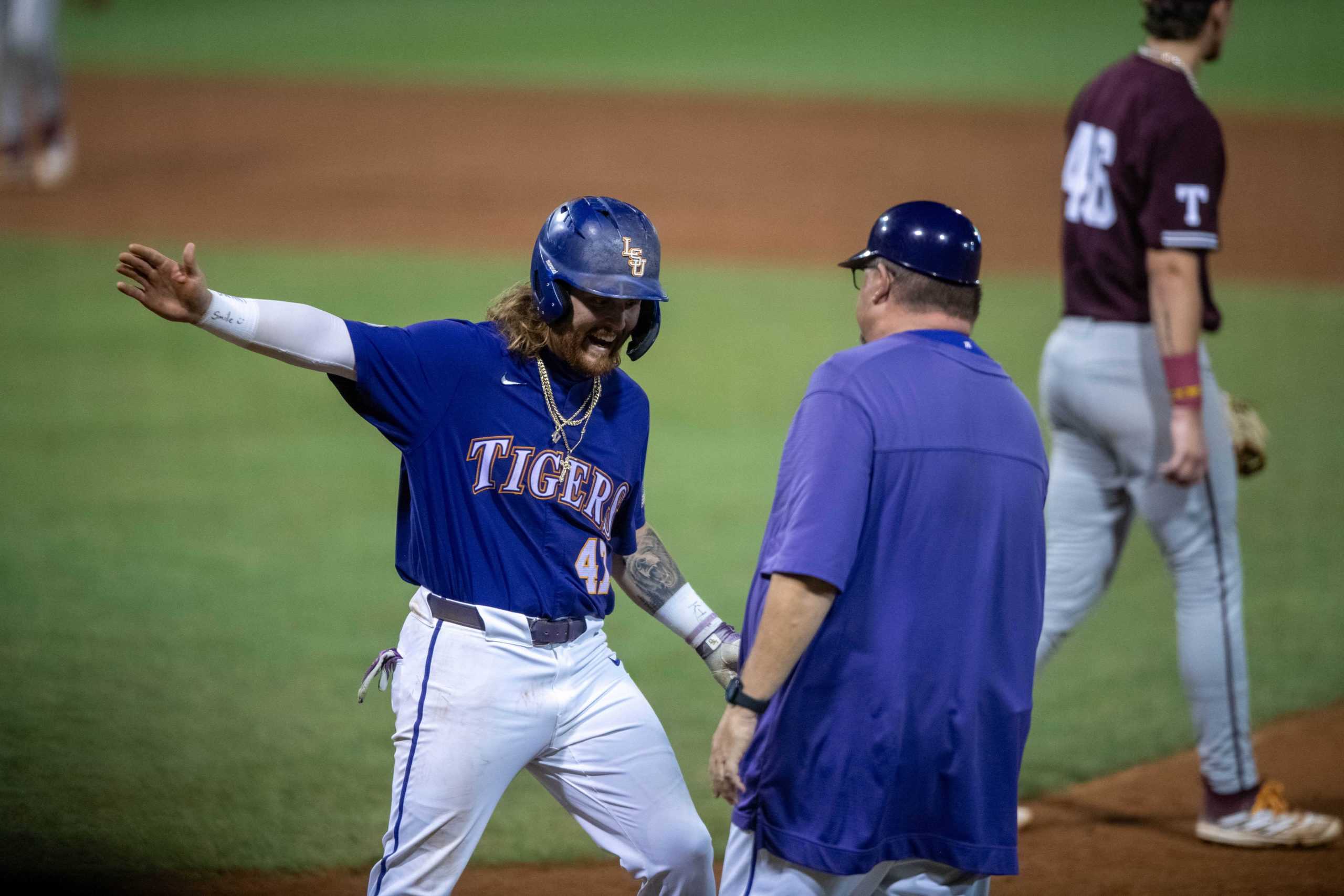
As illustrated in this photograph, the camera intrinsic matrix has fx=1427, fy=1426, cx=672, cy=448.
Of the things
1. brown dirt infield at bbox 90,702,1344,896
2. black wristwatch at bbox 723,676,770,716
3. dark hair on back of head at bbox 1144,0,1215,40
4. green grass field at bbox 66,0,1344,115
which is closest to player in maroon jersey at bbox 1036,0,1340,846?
dark hair on back of head at bbox 1144,0,1215,40

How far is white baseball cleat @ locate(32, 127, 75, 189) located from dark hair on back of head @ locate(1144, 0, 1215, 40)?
597 inches

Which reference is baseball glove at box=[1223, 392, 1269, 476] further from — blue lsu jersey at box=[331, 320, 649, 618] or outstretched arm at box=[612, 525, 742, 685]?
blue lsu jersey at box=[331, 320, 649, 618]

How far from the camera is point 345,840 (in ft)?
15.2

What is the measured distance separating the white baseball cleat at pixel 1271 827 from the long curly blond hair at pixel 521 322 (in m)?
2.91

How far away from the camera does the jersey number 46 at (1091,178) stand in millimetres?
4668

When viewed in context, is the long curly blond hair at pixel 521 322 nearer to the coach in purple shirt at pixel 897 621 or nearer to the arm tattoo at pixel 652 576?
the arm tattoo at pixel 652 576

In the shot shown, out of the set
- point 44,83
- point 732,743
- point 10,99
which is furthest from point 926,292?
point 10,99

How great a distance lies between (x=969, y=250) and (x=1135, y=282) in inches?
76.6

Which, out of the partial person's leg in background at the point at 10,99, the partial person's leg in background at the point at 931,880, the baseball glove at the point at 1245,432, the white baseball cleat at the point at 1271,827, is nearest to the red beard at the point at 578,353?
the partial person's leg in background at the point at 931,880

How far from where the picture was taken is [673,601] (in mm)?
3623

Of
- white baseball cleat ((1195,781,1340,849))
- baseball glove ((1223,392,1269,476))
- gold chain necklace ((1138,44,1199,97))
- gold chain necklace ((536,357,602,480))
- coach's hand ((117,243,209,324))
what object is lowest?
white baseball cleat ((1195,781,1340,849))

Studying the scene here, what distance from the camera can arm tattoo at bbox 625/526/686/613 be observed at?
3.62 metres

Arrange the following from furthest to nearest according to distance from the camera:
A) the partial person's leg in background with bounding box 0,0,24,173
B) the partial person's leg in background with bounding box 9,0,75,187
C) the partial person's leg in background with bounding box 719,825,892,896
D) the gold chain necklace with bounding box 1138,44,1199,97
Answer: the partial person's leg in background with bounding box 0,0,24,173 < the partial person's leg in background with bounding box 9,0,75,187 < the gold chain necklace with bounding box 1138,44,1199,97 < the partial person's leg in background with bounding box 719,825,892,896

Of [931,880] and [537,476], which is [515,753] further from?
[931,880]
